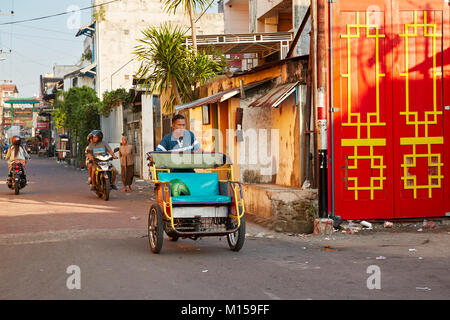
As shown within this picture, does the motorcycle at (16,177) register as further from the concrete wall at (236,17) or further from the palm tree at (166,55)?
the concrete wall at (236,17)

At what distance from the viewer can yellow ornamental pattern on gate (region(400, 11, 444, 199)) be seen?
1127 cm

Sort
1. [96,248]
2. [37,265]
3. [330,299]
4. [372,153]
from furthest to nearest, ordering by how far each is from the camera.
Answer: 1. [372,153]
2. [96,248]
3. [37,265]
4. [330,299]

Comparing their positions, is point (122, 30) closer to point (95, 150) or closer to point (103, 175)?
point (95, 150)

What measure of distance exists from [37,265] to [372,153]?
6184 mm

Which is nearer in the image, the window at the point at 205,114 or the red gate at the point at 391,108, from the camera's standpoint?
the red gate at the point at 391,108

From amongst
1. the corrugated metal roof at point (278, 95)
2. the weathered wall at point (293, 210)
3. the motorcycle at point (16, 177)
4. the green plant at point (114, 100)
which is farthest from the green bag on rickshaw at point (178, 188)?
the green plant at point (114, 100)

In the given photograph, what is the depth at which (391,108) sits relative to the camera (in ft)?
36.8

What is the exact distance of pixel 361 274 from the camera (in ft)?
22.9

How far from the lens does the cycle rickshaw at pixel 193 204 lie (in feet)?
27.5

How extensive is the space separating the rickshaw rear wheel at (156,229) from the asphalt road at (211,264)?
176 millimetres

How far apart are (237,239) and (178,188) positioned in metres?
1.06

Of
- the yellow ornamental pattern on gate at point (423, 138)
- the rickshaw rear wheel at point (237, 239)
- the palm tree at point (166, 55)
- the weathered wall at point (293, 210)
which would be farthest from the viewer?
the palm tree at point (166, 55)

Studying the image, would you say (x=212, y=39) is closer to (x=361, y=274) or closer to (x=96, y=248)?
(x=96, y=248)
